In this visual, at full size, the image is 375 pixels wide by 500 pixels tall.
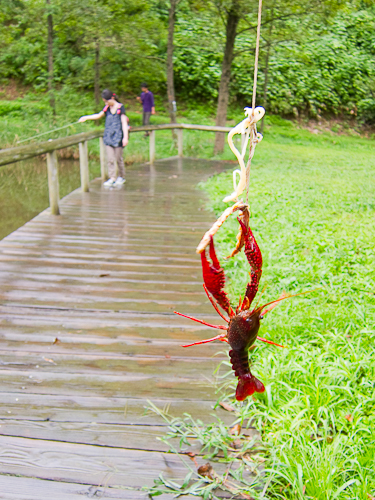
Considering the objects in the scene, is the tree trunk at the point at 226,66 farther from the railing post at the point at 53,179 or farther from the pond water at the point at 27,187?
the railing post at the point at 53,179

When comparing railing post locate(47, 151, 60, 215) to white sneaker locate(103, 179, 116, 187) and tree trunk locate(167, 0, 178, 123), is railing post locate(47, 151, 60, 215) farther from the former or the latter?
tree trunk locate(167, 0, 178, 123)

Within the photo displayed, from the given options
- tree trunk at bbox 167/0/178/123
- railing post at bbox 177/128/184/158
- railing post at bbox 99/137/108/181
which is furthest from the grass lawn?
tree trunk at bbox 167/0/178/123

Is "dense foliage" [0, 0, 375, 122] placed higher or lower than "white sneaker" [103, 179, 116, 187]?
higher

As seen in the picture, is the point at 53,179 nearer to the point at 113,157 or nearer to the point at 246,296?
the point at 113,157

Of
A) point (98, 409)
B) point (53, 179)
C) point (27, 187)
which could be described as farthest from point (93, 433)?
point (27, 187)

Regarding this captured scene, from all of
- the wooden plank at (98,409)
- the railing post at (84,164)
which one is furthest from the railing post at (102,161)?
the wooden plank at (98,409)

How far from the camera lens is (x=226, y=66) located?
13352 millimetres

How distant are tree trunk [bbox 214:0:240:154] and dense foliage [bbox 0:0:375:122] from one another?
63 centimetres

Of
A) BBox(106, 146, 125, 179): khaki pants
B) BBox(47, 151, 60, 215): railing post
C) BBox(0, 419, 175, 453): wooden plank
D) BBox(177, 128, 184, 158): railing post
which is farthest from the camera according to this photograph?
BBox(177, 128, 184, 158): railing post

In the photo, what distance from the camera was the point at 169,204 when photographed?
7988mm

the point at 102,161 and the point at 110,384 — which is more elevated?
the point at 110,384

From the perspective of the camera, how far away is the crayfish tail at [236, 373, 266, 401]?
1.21 meters

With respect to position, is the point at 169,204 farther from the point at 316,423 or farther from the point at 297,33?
the point at 297,33

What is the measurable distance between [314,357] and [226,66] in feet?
38.6
